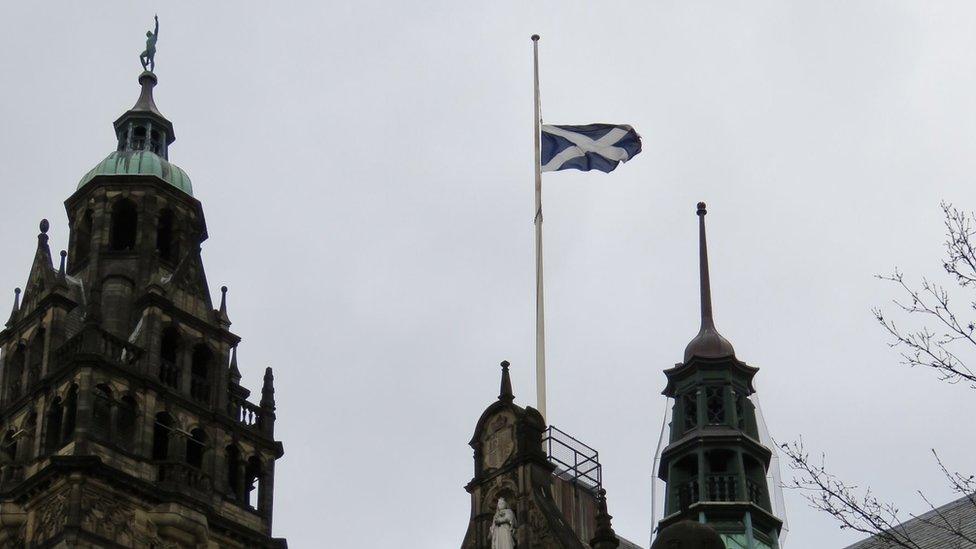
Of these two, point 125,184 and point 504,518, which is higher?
point 125,184

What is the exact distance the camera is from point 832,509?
2538 centimetres

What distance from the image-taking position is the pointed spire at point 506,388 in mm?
40844

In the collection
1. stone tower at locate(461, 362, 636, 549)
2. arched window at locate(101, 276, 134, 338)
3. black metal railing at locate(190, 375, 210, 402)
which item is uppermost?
arched window at locate(101, 276, 134, 338)

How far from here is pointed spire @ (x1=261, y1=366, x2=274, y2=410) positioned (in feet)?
244

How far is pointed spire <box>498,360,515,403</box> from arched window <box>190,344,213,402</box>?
3220 cm

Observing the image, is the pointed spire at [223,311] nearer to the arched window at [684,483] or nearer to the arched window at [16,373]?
the arched window at [16,373]

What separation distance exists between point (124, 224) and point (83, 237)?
1908mm

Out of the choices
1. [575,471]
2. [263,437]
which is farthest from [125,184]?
[575,471]

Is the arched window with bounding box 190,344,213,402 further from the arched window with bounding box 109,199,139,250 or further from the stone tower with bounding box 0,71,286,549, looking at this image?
the arched window with bounding box 109,199,139,250

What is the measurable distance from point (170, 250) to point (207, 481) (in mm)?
12119

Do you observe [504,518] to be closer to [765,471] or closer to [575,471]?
[575,471]

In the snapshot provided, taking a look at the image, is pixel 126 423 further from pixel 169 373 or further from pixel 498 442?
pixel 498 442

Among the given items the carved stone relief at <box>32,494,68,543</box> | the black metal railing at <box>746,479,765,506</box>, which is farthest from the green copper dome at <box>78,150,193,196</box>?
the black metal railing at <box>746,479,765,506</box>

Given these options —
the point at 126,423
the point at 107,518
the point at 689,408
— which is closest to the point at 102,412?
the point at 126,423
